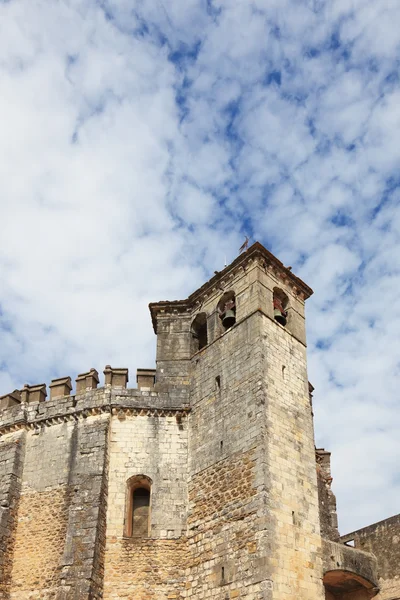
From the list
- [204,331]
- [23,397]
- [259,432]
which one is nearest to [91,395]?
[23,397]

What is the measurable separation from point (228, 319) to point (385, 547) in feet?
23.0

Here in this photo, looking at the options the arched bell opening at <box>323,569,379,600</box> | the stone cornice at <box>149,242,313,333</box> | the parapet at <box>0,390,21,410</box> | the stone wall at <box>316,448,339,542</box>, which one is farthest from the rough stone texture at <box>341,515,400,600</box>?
the parapet at <box>0,390,21,410</box>

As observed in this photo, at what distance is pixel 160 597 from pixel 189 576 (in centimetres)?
75

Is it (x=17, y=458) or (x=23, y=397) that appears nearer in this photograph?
(x=17, y=458)

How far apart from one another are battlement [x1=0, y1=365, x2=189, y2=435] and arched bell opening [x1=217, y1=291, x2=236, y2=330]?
2.20 meters

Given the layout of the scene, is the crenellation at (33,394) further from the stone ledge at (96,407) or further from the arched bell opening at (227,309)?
the arched bell opening at (227,309)

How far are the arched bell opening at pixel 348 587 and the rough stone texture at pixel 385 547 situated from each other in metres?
0.32

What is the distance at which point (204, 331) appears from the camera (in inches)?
720

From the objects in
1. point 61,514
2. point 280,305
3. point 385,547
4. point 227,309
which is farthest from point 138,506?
point 385,547

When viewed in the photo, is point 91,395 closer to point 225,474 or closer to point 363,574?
point 225,474

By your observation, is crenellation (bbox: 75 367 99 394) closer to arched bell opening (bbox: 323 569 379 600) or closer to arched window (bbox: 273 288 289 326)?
arched window (bbox: 273 288 289 326)

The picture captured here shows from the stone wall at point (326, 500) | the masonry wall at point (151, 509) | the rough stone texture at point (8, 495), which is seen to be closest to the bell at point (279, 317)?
the masonry wall at point (151, 509)

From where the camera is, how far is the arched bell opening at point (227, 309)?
1690cm

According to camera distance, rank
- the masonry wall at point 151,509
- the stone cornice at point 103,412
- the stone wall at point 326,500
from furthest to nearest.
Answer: the stone wall at point 326,500 < the stone cornice at point 103,412 < the masonry wall at point 151,509
